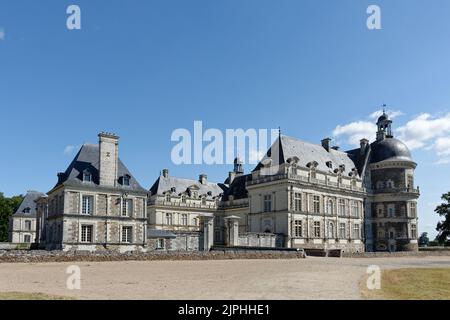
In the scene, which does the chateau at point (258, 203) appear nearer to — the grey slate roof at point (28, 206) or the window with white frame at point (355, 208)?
the window with white frame at point (355, 208)

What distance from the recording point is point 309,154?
53719 mm

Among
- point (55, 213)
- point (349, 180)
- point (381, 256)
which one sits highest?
point (349, 180)

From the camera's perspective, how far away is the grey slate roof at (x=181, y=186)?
61.6 m

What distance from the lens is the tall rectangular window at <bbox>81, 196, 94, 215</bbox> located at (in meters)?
37.9

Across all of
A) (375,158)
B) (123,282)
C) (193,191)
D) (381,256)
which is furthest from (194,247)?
(375,158)

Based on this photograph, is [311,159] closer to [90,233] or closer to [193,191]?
[193,191]

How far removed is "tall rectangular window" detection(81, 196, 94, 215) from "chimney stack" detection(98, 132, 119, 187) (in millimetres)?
1730

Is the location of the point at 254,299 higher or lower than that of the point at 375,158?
lower

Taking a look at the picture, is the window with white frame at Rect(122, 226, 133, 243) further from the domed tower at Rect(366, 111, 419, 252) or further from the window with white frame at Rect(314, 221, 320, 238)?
the domed tower at Rect(366, 111, 419, 252)

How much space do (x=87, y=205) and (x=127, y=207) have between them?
366cm

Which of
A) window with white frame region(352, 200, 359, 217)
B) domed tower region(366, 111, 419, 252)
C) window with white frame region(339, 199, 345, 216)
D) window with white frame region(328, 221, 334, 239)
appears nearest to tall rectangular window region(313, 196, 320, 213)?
window with white frame region(328, 221, 334, 239)
